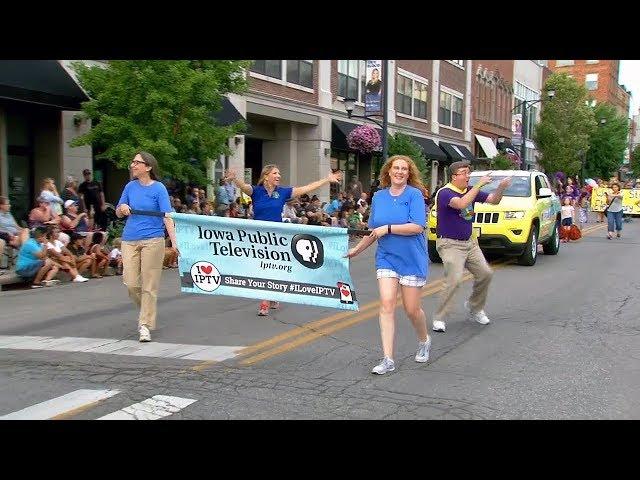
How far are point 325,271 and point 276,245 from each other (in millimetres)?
615

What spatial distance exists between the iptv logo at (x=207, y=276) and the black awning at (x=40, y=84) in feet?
31.1

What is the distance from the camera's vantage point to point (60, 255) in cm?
1187

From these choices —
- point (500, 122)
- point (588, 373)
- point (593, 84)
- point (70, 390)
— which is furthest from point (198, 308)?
point (593, 84)

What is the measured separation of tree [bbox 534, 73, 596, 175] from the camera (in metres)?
53.2

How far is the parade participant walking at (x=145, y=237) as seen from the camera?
7094mm

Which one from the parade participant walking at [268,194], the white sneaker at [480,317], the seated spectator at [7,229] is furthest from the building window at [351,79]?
the white sneaker at [480,317]

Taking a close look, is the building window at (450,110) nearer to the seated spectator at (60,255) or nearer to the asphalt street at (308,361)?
the seated spectator at (60,255)

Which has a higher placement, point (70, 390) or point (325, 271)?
point (325, 271)

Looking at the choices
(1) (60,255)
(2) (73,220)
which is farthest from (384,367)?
(2) (73,220)

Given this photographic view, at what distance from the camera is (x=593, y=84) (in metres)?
93.6

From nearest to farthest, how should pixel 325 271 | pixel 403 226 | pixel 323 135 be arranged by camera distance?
pixel 403 226 < pixel 325 271 < pixel 323 135

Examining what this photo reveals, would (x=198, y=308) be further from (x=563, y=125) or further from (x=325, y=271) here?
(x=563, y=125)

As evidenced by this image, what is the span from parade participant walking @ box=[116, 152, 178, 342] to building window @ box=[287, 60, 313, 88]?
20635mm
